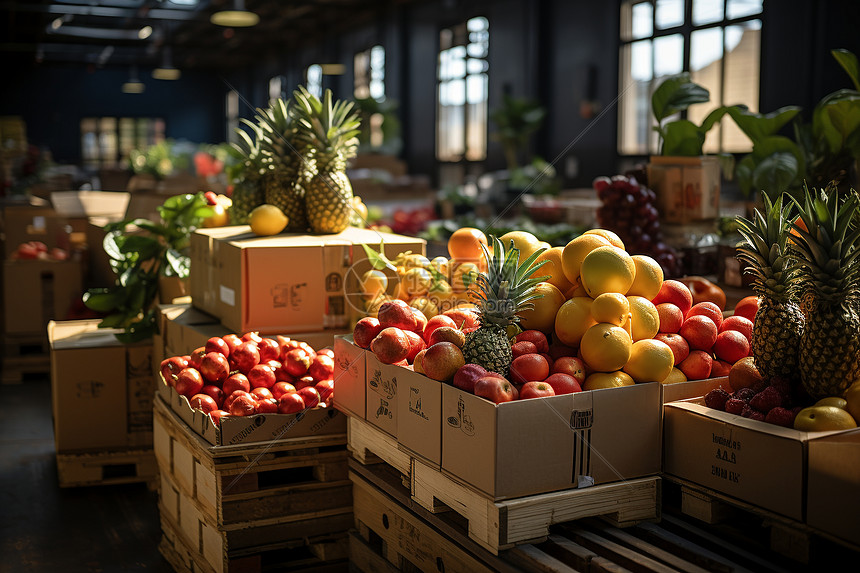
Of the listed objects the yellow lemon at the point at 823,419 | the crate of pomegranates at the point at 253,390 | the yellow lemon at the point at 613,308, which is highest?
the yellow lemon at the point at 613,308

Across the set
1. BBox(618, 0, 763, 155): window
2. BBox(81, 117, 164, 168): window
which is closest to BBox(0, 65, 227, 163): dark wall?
BBox(81, 117, 164, 168): window

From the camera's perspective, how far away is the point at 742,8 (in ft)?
24.2

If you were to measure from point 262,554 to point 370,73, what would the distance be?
1303 cm

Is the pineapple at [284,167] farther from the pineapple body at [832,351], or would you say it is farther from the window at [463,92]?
the window at [463,92]

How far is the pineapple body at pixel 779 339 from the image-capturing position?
2088mm

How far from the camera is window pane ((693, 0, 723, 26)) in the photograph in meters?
7.64

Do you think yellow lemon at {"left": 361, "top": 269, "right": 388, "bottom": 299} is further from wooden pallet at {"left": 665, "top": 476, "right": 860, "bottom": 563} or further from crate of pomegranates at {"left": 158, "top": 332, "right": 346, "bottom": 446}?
wooden pallet at {"left": 665, "top": 476, "right": 860, "bottom": 563}

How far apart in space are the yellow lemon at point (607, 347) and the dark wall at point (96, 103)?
2390cm

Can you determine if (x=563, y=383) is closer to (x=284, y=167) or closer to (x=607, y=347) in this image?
(x=607, y=347)

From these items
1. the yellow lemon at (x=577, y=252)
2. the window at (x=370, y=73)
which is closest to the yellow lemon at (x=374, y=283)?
the yellow lemon at (x=577, y=252)

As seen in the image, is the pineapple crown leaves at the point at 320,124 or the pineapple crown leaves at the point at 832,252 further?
the pineapple crown leaves at the point at 320,124

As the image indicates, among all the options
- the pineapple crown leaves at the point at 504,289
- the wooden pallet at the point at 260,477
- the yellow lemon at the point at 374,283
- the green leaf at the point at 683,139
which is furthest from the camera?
the green leaf at the point at 683,139

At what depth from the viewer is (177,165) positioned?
1345 cm

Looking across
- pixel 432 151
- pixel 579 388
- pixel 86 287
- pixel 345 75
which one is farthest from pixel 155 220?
pixel 345 75
